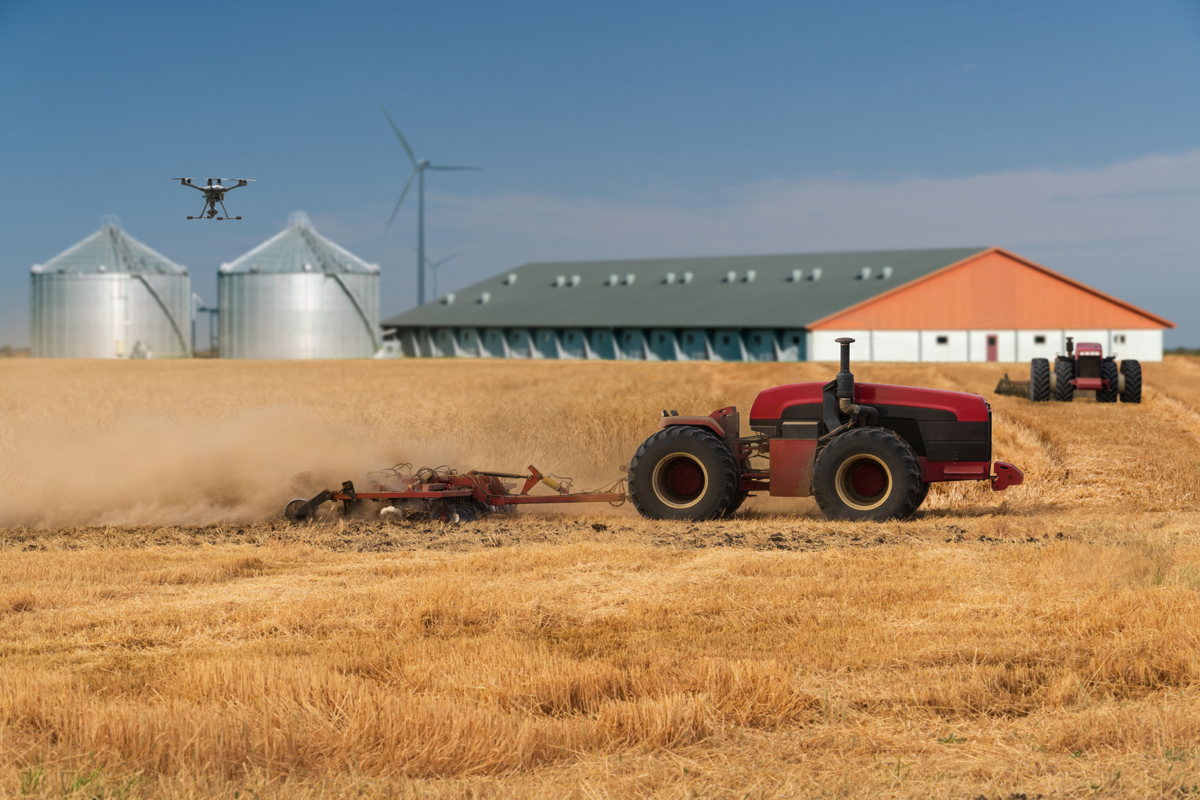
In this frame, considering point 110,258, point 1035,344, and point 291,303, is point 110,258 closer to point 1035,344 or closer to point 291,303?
point 291,303

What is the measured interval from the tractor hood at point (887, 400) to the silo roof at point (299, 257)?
61.7 metres

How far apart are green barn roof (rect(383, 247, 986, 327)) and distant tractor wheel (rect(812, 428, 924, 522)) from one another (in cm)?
5094

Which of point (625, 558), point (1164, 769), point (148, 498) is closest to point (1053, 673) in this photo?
point (1164, 769)

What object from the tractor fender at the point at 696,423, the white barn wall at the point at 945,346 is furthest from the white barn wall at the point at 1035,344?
the tractor fender at the point at 696,423

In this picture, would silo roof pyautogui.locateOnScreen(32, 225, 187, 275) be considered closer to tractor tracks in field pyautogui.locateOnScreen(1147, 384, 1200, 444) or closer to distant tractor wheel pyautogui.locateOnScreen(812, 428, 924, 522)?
tractor tracks in field pyautogui.locateOnScreen(1147, 384, 1200, 444)

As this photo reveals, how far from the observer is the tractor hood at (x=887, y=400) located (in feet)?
42.6

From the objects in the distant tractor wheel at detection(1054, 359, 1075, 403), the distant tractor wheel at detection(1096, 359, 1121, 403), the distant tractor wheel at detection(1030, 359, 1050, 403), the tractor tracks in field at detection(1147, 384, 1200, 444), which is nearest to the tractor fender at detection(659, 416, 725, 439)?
the tractor tracks in field at detection(1147, 384, 1200, 444)

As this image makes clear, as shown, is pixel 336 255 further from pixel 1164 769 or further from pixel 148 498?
pixel 1164 769

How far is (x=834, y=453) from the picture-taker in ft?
41.7

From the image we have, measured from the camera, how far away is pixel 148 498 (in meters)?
14.9

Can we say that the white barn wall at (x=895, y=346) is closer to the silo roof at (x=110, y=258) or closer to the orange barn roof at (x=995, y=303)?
the orange barn roof at (x=995, y=303)

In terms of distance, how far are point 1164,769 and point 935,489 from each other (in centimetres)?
1053

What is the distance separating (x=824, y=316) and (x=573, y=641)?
56.8 m

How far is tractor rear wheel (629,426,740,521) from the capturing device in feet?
42.9
